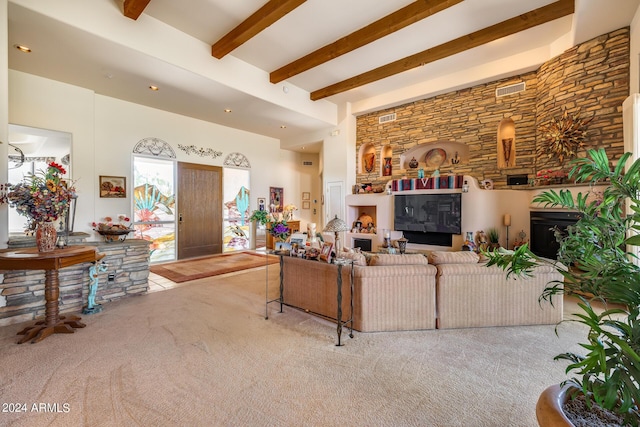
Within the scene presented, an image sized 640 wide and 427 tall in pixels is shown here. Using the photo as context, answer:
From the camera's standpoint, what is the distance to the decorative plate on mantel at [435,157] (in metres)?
6.74

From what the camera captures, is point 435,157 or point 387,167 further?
point 387,167

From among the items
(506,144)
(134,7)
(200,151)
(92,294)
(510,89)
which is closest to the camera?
(92,294)

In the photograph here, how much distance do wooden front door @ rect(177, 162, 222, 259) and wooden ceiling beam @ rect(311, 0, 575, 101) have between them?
3853 millimetres

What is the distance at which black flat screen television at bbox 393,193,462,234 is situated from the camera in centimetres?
569

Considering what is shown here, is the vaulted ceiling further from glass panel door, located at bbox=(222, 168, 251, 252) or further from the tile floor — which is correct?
the tile floor

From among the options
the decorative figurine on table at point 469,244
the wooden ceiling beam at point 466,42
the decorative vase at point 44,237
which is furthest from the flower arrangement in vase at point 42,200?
the decorative figurine on table at point 469,244

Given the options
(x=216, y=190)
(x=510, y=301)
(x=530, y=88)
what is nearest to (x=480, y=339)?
(x=510, y=301)

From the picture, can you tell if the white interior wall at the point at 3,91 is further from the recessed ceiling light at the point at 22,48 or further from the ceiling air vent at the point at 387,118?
the ceiling air vent at the point at 387,118

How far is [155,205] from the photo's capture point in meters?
6.30

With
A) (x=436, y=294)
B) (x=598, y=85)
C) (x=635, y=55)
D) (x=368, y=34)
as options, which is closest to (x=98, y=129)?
(x=368, y=34)

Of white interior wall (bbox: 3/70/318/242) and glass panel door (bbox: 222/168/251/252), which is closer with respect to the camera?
white interior wall (bbox: 3/70/318/242)

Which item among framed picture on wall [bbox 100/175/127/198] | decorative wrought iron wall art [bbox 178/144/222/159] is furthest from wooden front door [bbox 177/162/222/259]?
framed picture on wall [bbox 100/175/127/198]

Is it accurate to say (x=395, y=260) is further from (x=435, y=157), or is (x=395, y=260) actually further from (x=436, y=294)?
(x=435, y=157)

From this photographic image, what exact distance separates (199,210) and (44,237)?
4211mm
